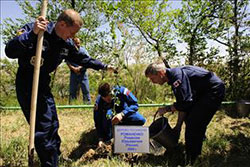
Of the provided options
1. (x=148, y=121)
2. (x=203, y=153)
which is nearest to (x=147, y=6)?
(x=148, y=121)

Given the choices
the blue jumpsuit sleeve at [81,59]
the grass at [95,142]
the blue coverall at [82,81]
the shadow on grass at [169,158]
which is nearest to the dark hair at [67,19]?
the blue jumpsuit sleeve at [81,59]

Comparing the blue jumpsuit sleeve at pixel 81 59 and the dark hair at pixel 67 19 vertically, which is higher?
the dark hair at pixel 67 19

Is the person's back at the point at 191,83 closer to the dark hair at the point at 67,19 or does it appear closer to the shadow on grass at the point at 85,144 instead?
the dark hair at the point at 67,19

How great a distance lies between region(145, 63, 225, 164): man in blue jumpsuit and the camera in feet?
9.02

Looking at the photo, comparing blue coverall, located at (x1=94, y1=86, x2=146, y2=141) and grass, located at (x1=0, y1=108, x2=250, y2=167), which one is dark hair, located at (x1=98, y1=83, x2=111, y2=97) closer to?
blue coverall, located at (x1=94, y1=86, x2=146, y2=141)

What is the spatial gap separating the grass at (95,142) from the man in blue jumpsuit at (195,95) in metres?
0.33

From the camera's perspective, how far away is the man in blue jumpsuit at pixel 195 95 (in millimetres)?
2748

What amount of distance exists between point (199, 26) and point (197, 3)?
55 centimetres

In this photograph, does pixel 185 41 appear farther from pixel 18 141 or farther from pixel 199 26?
pixel 18 141

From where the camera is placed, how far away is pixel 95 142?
3.86 metres

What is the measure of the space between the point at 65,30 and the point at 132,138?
139cm

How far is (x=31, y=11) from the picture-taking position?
7117 mm

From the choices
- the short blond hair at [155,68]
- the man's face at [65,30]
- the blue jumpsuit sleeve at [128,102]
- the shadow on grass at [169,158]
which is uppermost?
the man's face at [65,30]

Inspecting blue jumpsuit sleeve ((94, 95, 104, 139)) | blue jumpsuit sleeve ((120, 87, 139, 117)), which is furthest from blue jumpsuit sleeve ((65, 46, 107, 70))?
blue jumpsuit sleeve ((94, 95, 104, 139))
